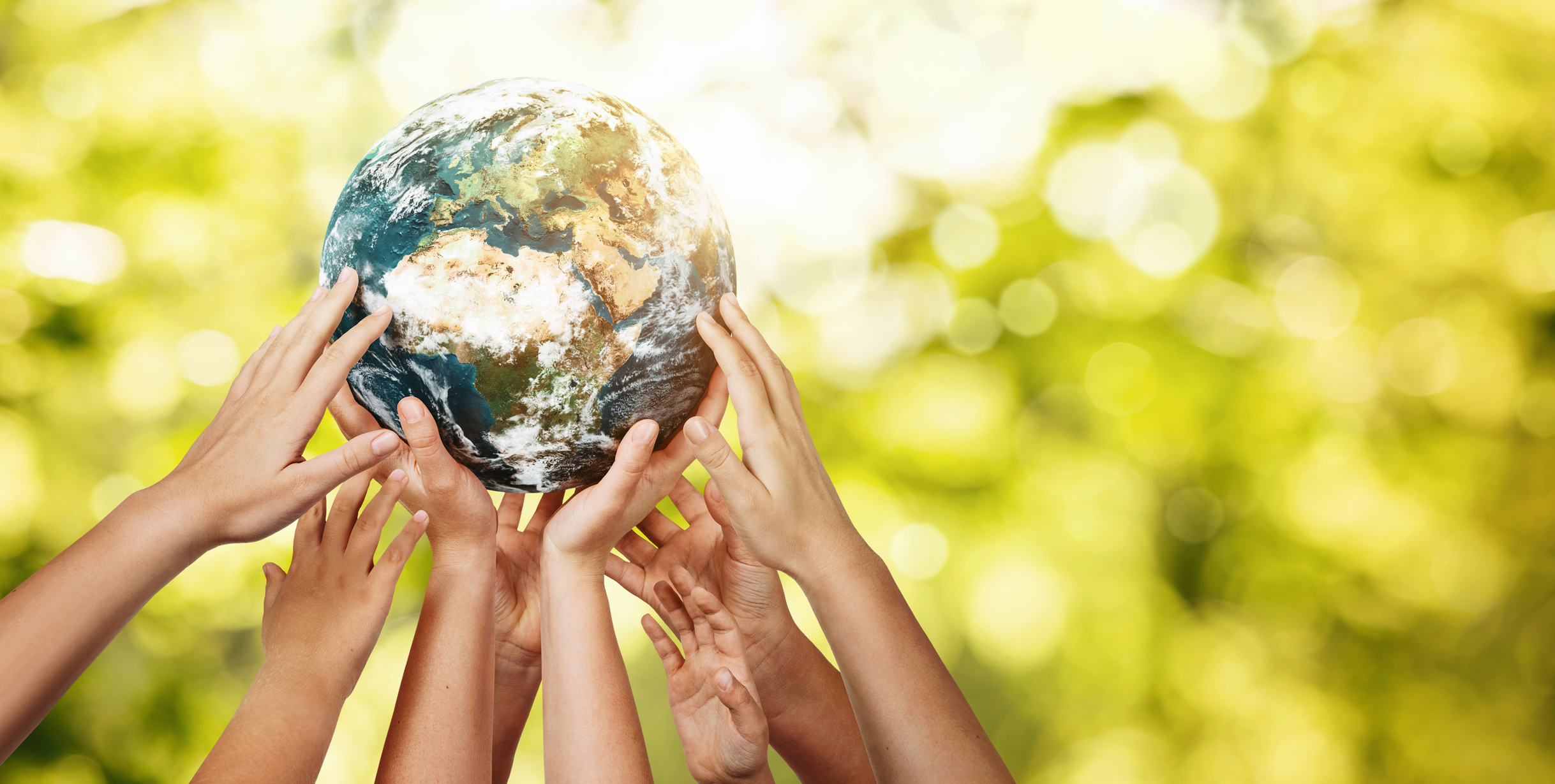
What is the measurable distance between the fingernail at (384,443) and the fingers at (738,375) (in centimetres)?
48

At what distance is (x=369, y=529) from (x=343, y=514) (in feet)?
0.20

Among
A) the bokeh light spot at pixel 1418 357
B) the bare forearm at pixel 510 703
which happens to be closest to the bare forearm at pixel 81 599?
the bare forearm at pixel 510 703

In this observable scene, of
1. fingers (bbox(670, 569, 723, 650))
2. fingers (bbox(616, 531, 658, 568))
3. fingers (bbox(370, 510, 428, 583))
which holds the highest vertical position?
fingers (bbox(370, 510, 428, 583))

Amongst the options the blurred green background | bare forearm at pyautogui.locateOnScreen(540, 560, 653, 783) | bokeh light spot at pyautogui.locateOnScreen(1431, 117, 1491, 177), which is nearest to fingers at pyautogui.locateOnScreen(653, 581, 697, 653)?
→ bare forearm at pyautogui.locateOnScreen(540, 560, 653, 783)

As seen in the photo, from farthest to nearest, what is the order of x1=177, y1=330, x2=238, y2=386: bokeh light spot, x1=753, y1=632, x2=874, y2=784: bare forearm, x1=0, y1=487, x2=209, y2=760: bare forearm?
x1=177, y1=330, x2=238, y2=386: bokeh light spot
x1=753, y1=632, x2=874, y2=784: bare forearm
x1=0, y1=487, x2=209, y2=760: bare forearm

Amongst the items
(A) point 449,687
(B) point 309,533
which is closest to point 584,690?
(A) point 449,687

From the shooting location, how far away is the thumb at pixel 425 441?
44.3 inches

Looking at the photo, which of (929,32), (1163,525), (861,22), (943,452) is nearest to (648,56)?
(861,22)

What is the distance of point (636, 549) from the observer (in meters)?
1.68

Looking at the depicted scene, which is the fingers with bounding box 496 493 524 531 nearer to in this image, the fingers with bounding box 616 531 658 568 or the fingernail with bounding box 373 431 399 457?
the fingers with bounding box 616 531 658 568

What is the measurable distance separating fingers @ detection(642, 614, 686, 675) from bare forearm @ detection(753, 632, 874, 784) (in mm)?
191

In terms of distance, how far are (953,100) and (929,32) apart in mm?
201

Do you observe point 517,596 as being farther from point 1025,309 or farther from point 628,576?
point 1025,309

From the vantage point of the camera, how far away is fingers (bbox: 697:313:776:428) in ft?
3.97
